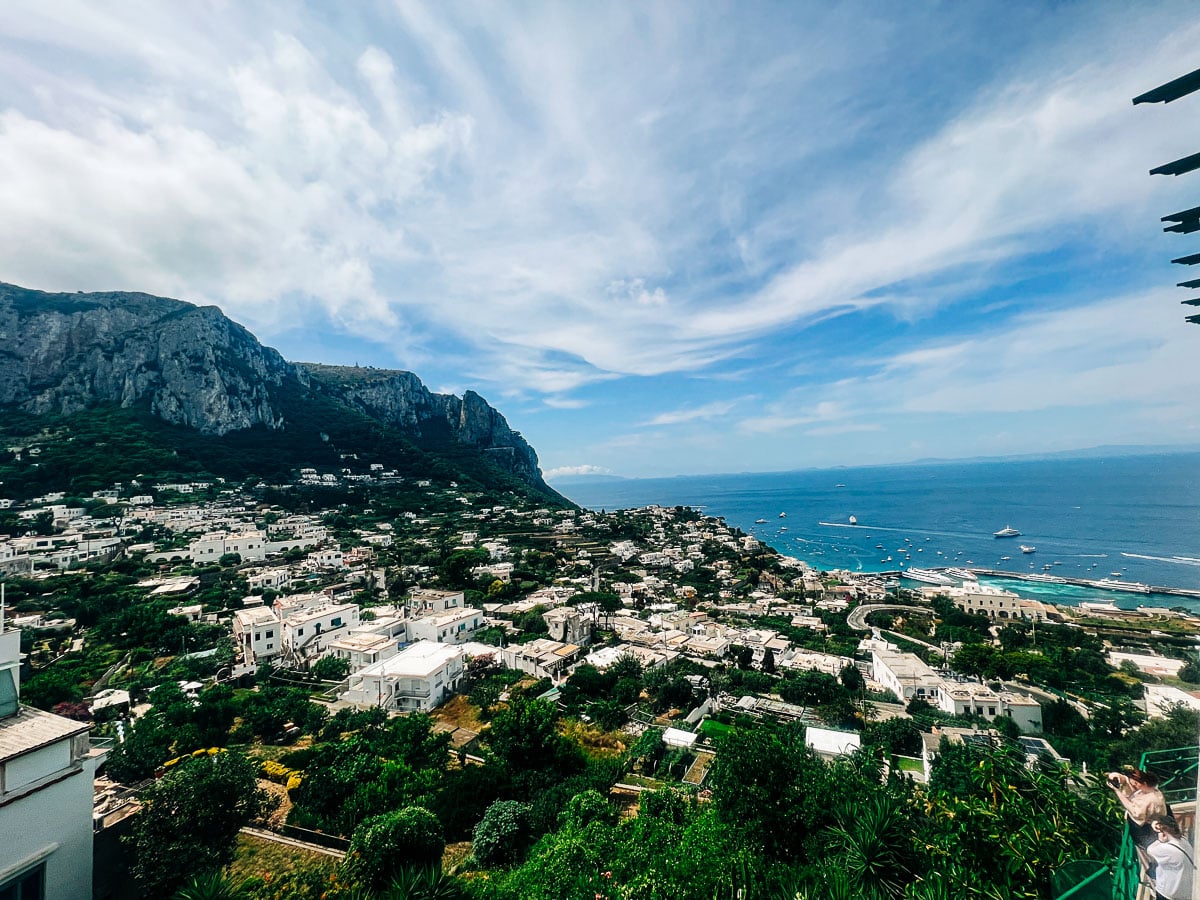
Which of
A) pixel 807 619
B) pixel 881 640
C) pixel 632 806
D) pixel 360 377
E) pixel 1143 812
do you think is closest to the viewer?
pixel 1143 812

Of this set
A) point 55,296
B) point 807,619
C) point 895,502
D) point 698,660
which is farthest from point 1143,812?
point 895,502

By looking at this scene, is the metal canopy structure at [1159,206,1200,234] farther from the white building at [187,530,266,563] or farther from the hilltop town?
the white building at [187,530,266,563]

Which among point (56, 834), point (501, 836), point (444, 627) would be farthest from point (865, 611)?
point (56, 834)

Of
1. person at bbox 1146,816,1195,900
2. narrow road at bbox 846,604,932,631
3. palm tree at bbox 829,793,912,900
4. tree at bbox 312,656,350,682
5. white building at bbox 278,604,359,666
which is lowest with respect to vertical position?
narrow road at bbox 846,604,932,631

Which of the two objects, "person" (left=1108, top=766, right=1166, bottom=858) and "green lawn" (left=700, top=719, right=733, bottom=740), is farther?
"green lawn" (left=700, top=719, right=733, bottom=740)

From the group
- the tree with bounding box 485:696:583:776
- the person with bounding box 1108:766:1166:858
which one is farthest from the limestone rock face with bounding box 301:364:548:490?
the person with bounding box 1108:766:1166:858

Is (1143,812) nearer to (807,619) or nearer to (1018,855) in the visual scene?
(1018,855)
